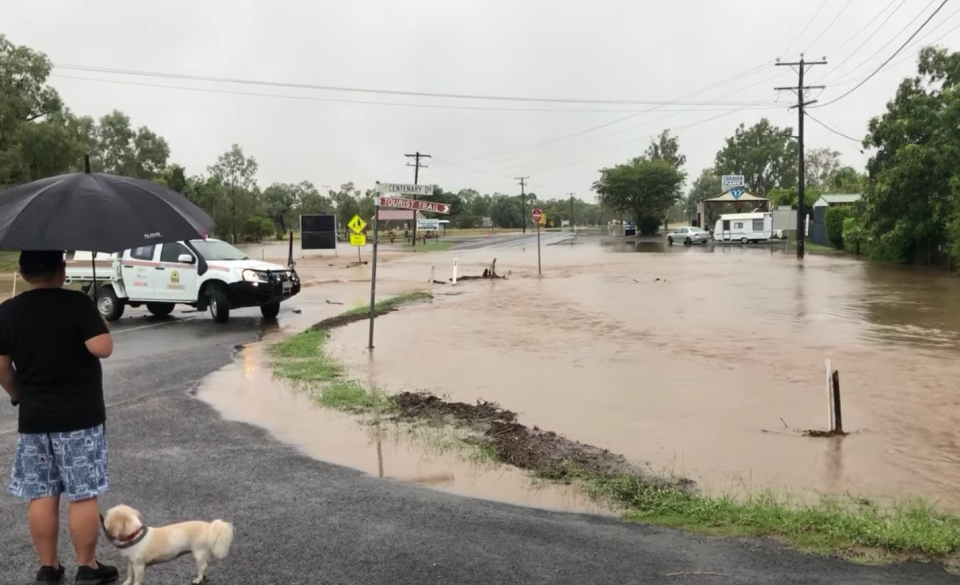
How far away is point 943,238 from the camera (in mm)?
32312

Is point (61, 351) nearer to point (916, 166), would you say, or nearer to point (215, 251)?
point (215, 251)

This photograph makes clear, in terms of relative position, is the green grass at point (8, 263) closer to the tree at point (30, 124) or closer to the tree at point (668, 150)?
the tree at point (30, 124)

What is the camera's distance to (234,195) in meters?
84.0

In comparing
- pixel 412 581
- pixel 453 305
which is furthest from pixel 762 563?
pixel 453 305

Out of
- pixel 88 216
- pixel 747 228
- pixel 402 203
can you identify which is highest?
pixel 747 228

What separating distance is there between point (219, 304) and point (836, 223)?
42651mm

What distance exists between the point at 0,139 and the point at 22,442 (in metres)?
47.9

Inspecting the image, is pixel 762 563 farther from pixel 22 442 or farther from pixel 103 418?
pixel 22 442

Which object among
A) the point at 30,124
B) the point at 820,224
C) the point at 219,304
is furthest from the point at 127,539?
the point at 820,224

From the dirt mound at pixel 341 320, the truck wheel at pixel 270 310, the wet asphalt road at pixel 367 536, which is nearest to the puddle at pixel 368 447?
the wet asphalt road at pixel 367 536

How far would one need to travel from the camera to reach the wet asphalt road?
4.02 m

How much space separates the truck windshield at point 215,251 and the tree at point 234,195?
178 ft

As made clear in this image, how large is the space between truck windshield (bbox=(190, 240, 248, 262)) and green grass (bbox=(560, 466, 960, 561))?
1185 cm

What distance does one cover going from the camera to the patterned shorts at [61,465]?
145 inches
